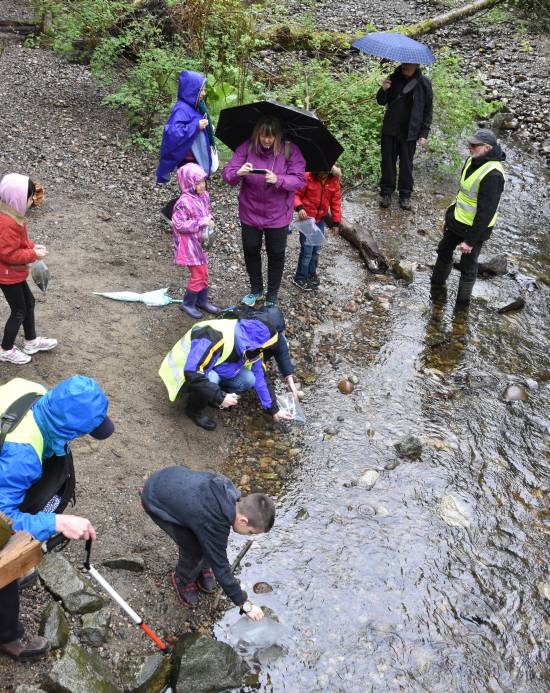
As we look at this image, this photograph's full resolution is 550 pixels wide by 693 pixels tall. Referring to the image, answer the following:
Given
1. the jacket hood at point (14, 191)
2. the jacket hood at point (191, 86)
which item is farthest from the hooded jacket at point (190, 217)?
the jacket hood at point (14, 191)

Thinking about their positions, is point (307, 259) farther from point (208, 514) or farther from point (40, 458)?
point (40, 458)

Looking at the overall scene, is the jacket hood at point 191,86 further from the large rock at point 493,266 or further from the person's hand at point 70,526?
the person's hand at point 70,526

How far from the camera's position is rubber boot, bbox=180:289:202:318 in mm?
6410

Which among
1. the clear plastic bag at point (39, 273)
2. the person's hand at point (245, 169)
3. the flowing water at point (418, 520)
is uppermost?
the person's hand at point (245, 169)

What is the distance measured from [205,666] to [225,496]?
1018 millimetres

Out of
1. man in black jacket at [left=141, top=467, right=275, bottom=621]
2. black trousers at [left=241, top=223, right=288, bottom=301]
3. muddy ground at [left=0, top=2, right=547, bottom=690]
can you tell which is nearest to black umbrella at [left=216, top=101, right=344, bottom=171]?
black trousers at [left=241, top=223, right=288, bottom=301]

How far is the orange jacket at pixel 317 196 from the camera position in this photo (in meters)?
6.82

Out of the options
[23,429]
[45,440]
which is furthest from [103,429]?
[23,429]

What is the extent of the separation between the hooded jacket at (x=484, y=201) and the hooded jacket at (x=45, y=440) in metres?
4.71

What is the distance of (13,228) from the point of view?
4715 millimetres

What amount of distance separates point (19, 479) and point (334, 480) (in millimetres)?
2861

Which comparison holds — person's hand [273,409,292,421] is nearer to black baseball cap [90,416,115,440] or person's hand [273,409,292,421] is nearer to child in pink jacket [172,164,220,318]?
child in pink jacket [172,164,220,318]

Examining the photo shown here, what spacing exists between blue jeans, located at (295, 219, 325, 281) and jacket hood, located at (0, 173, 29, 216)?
10.9ft

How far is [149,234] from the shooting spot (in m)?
7.68
